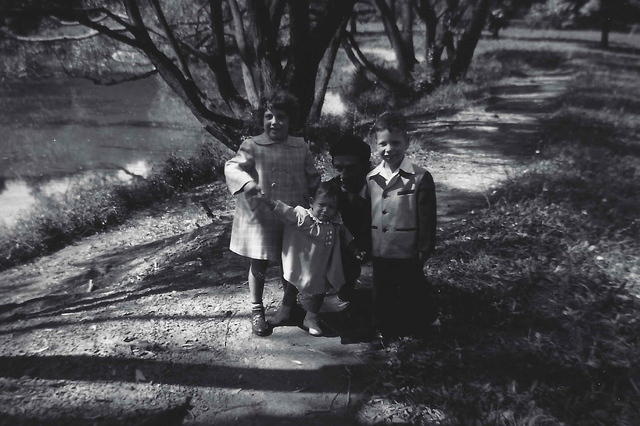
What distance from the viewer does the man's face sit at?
9.96ft

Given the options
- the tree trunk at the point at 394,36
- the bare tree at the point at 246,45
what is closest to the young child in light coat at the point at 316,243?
the bare tree at the point at 246,45

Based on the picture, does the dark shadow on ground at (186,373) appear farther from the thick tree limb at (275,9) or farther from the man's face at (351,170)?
the thick tree limb at (275,9)

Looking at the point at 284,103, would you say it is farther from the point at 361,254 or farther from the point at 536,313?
the point at 536,313

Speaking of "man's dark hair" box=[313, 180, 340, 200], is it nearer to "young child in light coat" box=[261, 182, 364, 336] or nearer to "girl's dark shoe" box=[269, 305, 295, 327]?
"young child in light coat" box=[261, 182, 364, 336]

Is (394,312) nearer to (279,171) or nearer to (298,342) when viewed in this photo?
(298,342)

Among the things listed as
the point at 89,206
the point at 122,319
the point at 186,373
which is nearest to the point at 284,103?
the point at 186,373

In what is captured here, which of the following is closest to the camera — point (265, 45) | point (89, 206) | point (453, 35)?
point (265, 45)

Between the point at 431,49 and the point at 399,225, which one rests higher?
the point at 431,49

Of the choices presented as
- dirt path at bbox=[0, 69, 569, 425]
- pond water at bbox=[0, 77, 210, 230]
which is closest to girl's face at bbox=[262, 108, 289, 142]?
dirt path at bbox=[0, 69, 569, 425]

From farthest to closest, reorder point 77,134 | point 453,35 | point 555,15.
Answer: point 555,15
point 453,35
point 77,134

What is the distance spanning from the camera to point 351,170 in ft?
10.1

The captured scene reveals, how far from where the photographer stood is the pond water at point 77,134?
10.5m

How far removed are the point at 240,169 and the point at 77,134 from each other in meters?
12.6

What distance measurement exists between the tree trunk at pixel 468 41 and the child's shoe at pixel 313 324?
40.0 ft
